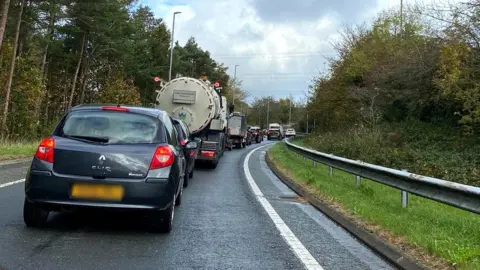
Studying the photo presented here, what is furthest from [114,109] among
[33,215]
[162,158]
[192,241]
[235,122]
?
[235,122]

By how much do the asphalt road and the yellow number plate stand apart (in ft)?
1.76

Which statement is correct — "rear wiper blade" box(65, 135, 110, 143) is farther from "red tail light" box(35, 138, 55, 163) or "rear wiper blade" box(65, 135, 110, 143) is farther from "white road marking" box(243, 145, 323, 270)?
"white road marking" box(243, 145, 323, 270)

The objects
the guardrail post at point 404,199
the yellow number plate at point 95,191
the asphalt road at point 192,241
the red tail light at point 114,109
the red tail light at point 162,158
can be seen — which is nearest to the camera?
the asphalt road at point 192,241

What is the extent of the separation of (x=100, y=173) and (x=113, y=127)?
2.52 ft

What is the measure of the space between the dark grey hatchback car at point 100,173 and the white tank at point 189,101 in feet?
40.5

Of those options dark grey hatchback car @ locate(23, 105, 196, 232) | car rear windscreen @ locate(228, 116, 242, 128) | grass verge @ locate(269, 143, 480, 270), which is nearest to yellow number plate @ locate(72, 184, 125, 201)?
dark grey hatchback car @ locate(23, 105, 196, 232)

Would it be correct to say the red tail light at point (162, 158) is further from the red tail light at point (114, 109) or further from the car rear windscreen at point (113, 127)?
the red tail light at point (114, 109)

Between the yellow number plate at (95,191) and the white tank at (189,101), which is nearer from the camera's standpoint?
the yellow number plate at (95,191)

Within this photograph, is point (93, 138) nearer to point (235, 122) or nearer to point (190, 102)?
point (190, 102)

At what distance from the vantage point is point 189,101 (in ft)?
62.6

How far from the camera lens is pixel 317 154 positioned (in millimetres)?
16438

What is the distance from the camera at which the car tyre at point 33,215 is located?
256 inches

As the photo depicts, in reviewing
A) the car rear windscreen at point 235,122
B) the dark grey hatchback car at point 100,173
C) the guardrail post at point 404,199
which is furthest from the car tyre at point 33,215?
the car rear windscreen at point 235,122

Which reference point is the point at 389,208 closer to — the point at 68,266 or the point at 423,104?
the point at 68,266
